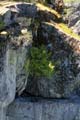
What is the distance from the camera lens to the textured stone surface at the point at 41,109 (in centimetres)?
1261

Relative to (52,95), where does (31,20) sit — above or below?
above

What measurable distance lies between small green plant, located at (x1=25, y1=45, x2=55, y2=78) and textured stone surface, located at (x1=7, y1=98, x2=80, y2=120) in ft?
2.80

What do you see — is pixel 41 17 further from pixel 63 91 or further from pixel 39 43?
pixel 63 91

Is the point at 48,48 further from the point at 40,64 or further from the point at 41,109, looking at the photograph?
the point at 41,109

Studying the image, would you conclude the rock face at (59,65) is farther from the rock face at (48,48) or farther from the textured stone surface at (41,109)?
the textured stone surface at (41,109)

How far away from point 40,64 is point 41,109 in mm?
1361

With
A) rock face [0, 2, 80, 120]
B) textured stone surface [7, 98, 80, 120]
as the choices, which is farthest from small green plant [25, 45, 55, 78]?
textured stone surface [7, 98, 80, 120]

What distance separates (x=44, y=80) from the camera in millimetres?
12750

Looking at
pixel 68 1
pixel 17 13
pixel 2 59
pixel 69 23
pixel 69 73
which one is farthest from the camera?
pixel 68 1

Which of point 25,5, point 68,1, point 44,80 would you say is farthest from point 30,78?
point 68,1

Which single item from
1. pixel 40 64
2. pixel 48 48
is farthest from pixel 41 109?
pixel 48 48

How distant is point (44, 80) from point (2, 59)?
2055 mm

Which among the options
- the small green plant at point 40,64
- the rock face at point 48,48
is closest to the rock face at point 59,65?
the rock face at point 48,48

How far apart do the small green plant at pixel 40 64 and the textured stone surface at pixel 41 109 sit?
2.80ft
